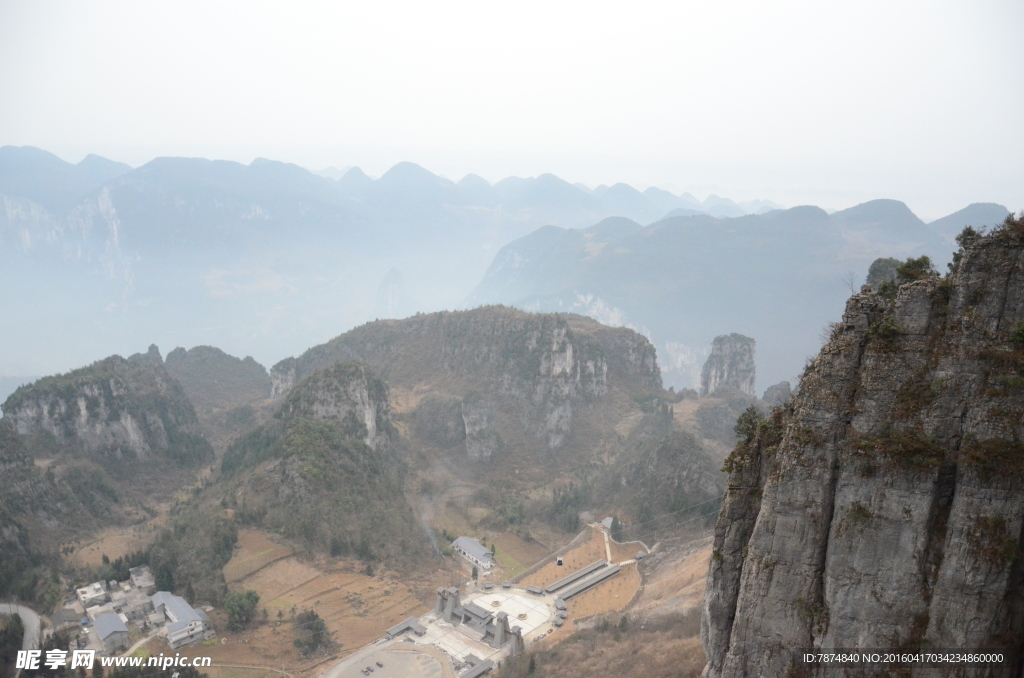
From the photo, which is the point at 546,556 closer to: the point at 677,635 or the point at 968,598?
the point at 677,635

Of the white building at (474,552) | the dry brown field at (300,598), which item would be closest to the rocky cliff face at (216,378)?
the dry brown field at (300,598)

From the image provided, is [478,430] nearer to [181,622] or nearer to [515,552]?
[515,552]

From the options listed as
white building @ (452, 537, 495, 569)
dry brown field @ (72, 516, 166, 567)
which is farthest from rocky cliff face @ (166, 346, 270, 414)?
white building @ (452, 537, 495, 569)

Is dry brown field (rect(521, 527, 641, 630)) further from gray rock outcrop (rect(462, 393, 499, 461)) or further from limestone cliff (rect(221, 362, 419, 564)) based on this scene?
gray rock outcrop (rect(462, 393, 499, 461))

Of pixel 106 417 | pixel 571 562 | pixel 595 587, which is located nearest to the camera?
pixel 595 587

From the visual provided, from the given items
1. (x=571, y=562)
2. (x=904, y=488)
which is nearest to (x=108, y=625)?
(x=571, y=562)

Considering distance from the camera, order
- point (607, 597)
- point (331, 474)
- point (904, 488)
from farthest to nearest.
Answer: point (331, 474) → point (607, 597) → point (904, 488)

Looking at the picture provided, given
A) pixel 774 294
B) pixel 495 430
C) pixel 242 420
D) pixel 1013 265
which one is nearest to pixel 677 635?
pixel 1013 265

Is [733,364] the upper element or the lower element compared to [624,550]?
upper
